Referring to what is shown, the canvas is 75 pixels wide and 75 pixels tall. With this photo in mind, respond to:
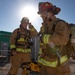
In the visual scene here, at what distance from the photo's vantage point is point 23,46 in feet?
24.0

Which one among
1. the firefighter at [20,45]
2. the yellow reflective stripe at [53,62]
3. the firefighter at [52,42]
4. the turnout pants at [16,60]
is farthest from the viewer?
the firefighter at [20,45]

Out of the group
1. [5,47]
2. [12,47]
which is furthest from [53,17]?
[5,47]

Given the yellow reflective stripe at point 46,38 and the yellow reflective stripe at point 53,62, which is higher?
the yellow reflective stripe at point 46,38

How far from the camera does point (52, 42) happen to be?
3.52 metres

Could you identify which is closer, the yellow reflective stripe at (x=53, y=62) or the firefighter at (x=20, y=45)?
the yellow reflective stripe at (x=53, y=62)

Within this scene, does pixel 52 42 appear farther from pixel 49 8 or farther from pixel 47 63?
pixel 49 8

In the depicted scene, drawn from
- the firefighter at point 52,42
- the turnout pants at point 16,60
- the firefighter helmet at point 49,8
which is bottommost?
the turnout pants at point 16,60

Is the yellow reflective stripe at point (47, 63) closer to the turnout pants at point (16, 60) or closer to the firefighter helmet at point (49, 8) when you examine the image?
the firefighter helmet at point (49, 8)

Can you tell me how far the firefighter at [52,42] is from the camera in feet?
11.4

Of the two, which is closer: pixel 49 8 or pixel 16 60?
pixel 49 8

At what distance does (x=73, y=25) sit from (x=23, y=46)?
3963 millimetres

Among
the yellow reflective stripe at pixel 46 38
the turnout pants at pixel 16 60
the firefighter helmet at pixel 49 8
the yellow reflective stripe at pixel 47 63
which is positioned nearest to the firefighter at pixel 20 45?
the turnout pants at pixel 16 60

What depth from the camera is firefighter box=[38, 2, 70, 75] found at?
3479 mm

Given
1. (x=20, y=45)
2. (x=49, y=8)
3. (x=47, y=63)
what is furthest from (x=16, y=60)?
(x=49, y=8)
